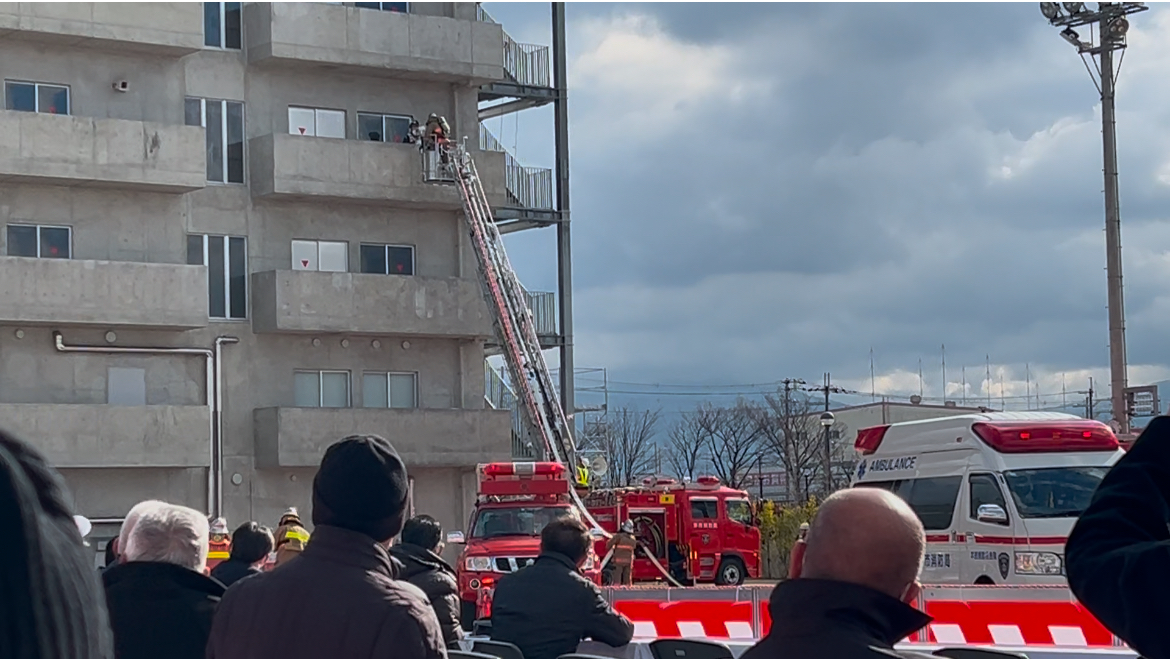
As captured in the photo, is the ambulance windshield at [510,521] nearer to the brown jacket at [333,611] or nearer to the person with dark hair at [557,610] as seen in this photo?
the person with dark hair at [557,610]

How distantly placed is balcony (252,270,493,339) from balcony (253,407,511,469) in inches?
73.7

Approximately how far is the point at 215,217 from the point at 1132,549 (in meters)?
33.5

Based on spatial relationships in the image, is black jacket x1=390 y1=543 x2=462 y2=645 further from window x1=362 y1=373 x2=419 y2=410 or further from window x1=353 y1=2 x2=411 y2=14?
window x1=353 y1=2 x2=411 y2=14

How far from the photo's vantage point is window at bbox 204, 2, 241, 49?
34750 mm

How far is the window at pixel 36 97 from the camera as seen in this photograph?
105 feet

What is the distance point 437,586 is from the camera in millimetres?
8594

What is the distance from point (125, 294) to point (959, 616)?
2385 cm

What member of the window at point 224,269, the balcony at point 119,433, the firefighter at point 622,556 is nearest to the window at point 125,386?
the balcony at point 119,433

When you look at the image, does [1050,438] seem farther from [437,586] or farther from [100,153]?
[100,153]

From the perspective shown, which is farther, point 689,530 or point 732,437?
point 732,437

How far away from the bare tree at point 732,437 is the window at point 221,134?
48.9 metres

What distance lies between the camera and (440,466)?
36531 millimetres

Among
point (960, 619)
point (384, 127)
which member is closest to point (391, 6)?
point (384, 127)

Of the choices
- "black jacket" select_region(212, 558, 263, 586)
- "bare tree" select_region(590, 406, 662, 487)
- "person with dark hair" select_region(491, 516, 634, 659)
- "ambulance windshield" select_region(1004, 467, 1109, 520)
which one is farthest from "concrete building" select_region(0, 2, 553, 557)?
"bare tree" select_region(590, 406, 662, 487)
